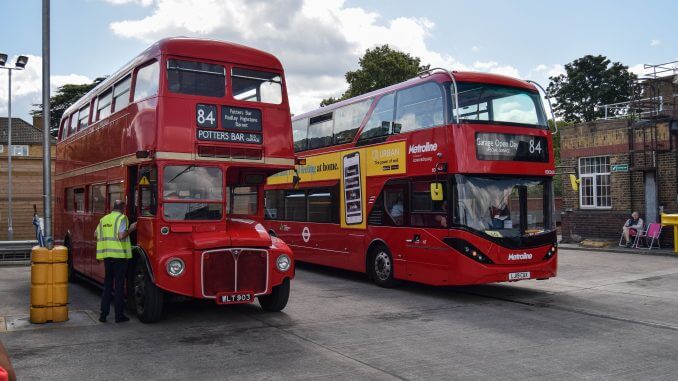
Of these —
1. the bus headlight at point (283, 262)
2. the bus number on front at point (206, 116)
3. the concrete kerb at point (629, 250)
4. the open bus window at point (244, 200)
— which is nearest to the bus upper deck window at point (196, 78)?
the bus number on front at point (206, 116)

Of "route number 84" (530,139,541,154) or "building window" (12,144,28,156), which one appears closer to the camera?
"route number 84" (530,139,541,154)

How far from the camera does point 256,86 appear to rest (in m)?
9.38

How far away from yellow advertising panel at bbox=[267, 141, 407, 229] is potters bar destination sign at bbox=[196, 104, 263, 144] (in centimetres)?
367

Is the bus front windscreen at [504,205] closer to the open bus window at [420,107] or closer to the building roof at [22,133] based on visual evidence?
the open bus window at [420,107]

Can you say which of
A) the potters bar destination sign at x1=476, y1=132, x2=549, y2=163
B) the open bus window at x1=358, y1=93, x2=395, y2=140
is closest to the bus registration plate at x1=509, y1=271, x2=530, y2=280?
the potters bar destination sign at x1=476, y1=132, x2=549, y2=163

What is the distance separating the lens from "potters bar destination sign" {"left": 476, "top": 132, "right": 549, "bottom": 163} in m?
10.5

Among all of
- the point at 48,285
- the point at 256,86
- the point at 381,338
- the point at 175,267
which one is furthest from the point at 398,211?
the point at 48,285

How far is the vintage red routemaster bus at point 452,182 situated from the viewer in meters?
10.4

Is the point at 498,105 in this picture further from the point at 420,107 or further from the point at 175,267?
the point at 175,267

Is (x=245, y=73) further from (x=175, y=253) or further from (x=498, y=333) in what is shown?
(x=498, y=333)

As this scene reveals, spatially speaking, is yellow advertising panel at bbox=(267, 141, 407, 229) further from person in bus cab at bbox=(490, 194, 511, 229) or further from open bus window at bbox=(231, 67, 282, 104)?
open bus window at bbox=(231, 67, 282, 104)

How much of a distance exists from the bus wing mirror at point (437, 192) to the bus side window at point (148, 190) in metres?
4.78

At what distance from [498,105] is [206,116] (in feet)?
17.7

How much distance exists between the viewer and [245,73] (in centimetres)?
937
